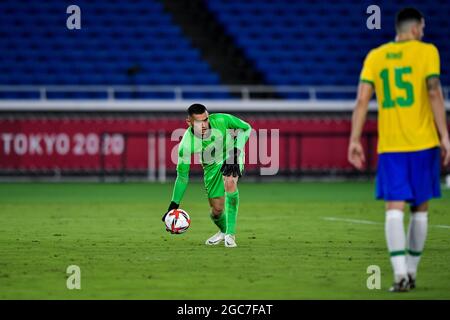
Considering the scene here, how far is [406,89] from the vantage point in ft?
29.0

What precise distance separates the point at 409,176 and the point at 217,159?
4617 millimetres

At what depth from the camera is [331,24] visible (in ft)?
117

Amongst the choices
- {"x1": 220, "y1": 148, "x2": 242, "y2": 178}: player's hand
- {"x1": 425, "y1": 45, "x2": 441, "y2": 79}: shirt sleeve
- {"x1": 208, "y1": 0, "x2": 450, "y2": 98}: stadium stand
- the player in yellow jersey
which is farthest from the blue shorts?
{"x1": 208, "y1": 0, "x2": 450, "y2": 98}: stadium stand

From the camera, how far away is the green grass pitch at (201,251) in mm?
8859

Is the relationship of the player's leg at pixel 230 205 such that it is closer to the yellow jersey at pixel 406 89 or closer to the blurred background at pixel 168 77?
the yellow jersey at pixel 406 89

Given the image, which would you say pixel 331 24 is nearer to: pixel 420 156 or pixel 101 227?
pixel 101 227

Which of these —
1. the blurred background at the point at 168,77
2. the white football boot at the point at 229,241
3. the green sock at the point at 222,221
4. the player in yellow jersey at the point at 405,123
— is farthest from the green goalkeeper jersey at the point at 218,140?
the blurred background at the point at 168,77

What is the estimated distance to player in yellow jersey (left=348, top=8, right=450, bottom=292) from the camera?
8773 mm

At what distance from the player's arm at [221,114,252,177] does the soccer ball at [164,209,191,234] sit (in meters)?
0.74

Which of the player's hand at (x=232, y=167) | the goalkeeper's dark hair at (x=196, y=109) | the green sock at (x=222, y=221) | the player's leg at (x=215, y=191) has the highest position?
the goalkeeper's dark hair at (x=196, y=109)

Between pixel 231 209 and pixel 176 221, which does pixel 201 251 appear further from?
pixel 231 209

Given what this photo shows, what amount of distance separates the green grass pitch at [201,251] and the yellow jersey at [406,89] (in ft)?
4.14

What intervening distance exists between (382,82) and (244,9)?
2743cm

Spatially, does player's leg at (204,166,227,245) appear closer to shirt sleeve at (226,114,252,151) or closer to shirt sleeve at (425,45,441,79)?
shirt sleeve at (226,114,252,151)
